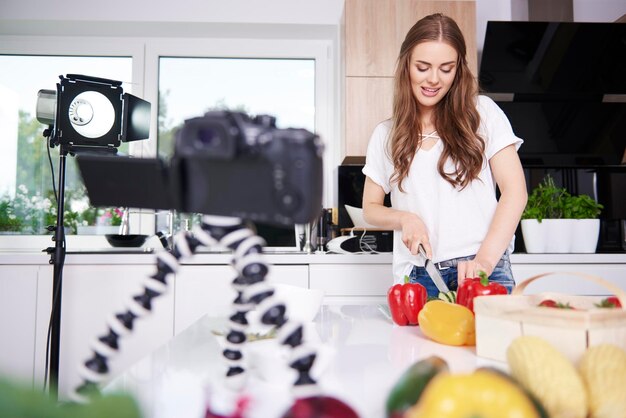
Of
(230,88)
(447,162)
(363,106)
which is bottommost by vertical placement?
(447,162)

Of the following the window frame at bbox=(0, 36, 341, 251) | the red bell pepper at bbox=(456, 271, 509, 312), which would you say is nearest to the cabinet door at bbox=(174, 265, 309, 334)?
the window frame at bbox=(0, 36, 341, 251)

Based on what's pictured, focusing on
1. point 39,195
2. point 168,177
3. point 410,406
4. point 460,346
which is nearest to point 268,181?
point 168,177

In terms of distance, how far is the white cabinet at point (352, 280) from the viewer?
2.21 m

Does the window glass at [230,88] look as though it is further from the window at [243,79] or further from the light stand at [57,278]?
the light stand at [57,278]

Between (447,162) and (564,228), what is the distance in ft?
4.07

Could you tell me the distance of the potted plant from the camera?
2330mm

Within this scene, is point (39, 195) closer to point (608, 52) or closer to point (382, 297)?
point (382, 297)

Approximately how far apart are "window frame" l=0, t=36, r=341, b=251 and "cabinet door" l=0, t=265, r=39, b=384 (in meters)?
0.58

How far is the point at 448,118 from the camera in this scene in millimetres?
1399

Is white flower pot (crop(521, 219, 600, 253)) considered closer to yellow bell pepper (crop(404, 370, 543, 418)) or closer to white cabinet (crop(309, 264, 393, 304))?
white cabinet (crop(309, 264, 393, 304))

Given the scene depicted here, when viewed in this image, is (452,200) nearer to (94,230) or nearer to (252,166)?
(252,166)

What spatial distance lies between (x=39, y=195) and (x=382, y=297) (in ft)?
6.57

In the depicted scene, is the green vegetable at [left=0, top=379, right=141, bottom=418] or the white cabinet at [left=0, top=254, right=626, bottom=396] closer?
the green vegetable at [left=0, top=379, right=141, bottom=418]

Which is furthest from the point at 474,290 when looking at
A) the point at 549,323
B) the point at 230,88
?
the point at 230,88
